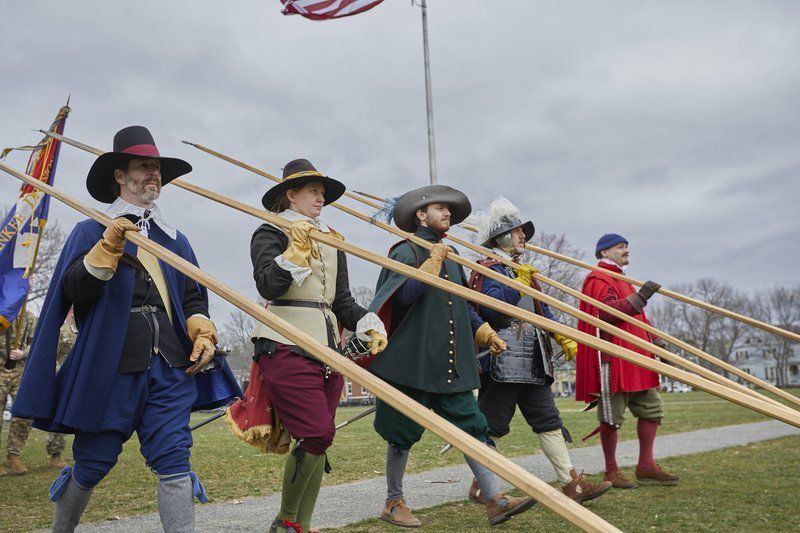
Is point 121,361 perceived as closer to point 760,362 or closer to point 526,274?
point 526,274

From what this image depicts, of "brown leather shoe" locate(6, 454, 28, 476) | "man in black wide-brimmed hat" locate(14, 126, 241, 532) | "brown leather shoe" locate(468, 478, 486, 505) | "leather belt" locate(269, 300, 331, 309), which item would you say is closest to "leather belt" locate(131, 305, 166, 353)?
"man in black wide-brimmed hat" locate(14, 126, 241, 532)

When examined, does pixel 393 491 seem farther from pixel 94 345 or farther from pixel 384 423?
pixel 94 345

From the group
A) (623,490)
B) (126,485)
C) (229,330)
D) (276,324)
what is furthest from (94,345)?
(229,330)

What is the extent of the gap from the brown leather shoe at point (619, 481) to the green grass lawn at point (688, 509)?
0.09 metres

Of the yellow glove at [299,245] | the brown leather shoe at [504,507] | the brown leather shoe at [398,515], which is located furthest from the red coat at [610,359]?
the yellow glove at [299,245]

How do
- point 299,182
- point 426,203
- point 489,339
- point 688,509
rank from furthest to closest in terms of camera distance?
point 426,203 → point 489,339 → point 688,509 → point 299,182

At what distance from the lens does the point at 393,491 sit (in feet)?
16.4

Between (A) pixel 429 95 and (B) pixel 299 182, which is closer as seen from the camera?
(B) pixel 299 182

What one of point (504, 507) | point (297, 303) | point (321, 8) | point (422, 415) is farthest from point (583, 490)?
point (321, 8)

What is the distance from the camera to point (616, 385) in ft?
20.4

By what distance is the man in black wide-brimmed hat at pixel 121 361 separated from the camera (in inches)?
131

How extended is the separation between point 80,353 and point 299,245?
1229mm

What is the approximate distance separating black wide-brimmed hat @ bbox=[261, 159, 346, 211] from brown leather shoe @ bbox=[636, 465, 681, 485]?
364 cm

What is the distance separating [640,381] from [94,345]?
4.49 m
